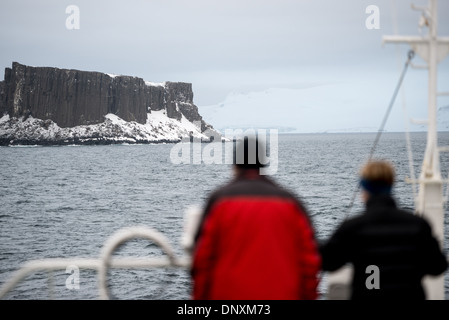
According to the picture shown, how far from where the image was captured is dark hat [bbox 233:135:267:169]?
3449 millimetres

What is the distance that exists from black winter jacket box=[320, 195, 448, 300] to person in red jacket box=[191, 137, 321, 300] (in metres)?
0.28

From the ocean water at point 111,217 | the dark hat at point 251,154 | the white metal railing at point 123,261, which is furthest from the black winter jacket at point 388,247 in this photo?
the ocean water at point 111,217

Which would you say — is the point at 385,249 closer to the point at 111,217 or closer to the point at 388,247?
the point at 388,247

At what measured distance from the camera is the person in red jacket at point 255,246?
3164mm

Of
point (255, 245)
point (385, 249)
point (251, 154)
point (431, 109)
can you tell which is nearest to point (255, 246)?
point (255, 245)

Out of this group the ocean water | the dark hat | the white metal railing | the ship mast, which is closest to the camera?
the dark hat

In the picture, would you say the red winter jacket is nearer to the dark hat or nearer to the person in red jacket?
the person in red jacket

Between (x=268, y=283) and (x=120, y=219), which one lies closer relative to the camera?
(x=268, y=283)

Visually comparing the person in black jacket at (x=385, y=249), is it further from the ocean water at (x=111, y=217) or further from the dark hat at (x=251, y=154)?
the ocean water at (x=111, y=217)

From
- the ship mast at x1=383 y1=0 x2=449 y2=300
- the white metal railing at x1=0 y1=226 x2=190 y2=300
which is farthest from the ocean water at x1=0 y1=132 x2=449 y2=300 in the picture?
the ship mast at x1=383 y1=0 x2=449 y2=300
